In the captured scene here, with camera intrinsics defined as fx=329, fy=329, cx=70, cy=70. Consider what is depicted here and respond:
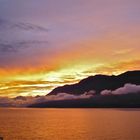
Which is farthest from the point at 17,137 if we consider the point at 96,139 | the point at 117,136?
the point at 117,136

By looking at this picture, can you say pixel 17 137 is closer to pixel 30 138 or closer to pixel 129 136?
pixel 30 138

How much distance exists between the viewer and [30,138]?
424ft

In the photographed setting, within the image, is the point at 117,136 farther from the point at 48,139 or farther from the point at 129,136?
the point at 48,139

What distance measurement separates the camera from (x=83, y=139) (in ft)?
408

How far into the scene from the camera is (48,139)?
127m

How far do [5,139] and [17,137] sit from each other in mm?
8829

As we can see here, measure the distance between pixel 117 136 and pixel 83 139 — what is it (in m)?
14.9

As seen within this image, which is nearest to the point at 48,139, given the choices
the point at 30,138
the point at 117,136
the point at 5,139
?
the point at 30,138

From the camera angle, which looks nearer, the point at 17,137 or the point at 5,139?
the point at 5,139

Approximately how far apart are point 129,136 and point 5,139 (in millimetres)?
47845

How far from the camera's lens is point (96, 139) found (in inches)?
4899

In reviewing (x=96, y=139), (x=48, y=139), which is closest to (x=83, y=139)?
(x=96, y=139)

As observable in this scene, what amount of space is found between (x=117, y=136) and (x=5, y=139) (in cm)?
4349

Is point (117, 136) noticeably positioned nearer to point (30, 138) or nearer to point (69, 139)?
point (69, 139)
